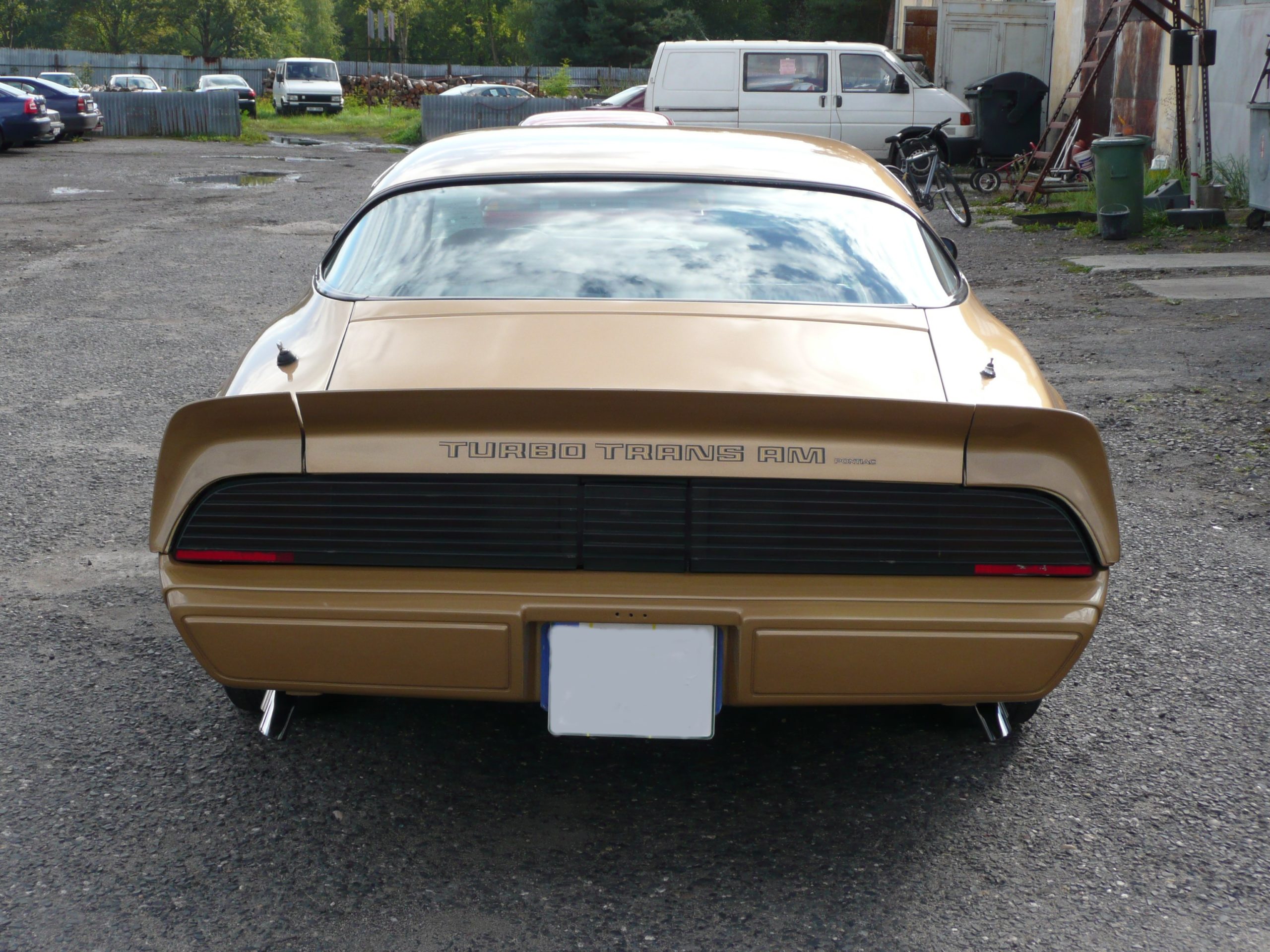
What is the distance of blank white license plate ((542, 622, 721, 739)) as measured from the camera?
2.31m

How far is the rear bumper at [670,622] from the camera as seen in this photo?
2299 millimetres

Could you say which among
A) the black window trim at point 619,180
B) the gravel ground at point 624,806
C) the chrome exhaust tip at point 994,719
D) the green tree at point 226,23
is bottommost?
the gravel ground at point 624,806

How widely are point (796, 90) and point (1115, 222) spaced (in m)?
6.11

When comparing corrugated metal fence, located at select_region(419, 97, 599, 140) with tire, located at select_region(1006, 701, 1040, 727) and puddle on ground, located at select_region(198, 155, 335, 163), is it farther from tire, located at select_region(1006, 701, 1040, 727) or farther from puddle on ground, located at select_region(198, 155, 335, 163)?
tire, located at select_region(1006, 701, 1040, 727)

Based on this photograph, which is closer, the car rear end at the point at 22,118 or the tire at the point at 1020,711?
the tire at the point at 1020,711

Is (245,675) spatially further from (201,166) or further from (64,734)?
(201,166)

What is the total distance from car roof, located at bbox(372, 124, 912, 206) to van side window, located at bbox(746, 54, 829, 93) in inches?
523

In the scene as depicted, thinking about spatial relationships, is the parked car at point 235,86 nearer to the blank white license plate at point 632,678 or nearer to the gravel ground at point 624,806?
the gravel ground at point 624,806

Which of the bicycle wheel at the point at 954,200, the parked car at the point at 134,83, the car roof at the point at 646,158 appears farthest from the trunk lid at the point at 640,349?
the parked car at the point at 134,83

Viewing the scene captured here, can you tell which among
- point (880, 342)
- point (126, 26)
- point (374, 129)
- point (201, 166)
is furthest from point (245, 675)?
point (126, 26)

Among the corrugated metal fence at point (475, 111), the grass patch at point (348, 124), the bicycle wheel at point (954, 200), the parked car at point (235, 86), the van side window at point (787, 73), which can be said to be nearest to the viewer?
the bicycle wheel at point (954, 200)

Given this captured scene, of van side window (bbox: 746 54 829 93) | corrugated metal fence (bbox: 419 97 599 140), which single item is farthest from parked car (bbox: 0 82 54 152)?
van side window (bbox: 746 54 829 93)

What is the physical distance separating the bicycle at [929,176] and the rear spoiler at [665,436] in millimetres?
11591

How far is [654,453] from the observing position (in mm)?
2248
